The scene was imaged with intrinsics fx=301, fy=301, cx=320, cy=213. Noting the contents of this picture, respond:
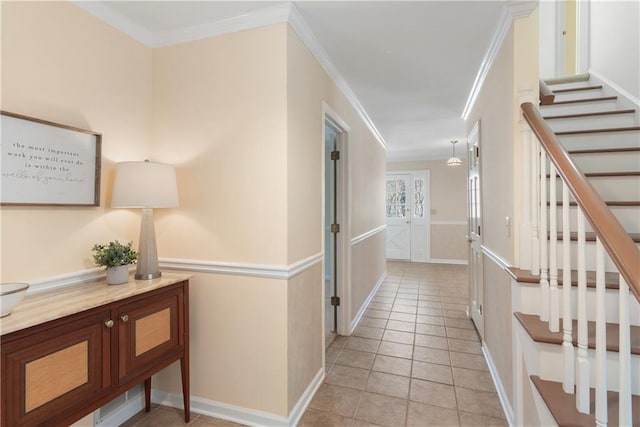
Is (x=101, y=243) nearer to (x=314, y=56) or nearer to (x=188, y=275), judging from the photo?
(x=188, y=275)

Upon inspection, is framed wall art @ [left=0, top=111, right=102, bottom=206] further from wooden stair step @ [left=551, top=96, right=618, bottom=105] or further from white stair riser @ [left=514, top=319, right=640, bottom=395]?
wooden stair step @ [left=551, top=96, right=618, bottom=105]

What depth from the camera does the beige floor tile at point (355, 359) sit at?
2.49 meters

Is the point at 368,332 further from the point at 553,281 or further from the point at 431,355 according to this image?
the point at 553,281

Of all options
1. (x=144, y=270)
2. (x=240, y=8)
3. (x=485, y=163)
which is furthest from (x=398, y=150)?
(x=144, y=270)

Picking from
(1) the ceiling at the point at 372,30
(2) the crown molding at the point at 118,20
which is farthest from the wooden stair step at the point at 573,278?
(2) the crown molding at the point at 118,20

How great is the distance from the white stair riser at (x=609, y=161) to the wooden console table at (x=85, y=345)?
279cm

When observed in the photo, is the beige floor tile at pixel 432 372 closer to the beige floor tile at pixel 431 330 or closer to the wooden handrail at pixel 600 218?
the beige floor tile at pixel 431 330

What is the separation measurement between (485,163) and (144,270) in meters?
2.59

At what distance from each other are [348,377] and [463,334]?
1.45 meters

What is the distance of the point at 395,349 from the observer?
2754 millimetres

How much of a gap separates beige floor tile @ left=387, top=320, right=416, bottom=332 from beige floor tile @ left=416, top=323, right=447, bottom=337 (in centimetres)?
6

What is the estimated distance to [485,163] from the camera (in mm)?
2482

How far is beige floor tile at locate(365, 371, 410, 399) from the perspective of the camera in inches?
83.3

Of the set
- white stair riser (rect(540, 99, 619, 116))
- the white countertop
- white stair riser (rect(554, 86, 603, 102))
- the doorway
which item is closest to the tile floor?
the white countertop
